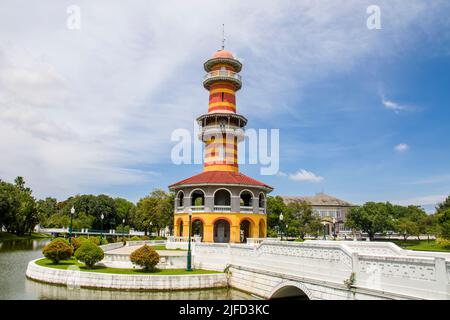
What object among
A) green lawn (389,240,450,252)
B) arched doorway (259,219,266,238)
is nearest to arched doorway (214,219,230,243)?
arched doorway (259,219,266,238)

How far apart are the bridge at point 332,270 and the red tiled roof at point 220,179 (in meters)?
10.2

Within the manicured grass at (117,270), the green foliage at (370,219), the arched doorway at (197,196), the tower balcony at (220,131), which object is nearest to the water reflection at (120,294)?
the manicured grass at (117,270)

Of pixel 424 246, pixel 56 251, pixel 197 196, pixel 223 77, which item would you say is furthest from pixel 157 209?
pixel 424 246

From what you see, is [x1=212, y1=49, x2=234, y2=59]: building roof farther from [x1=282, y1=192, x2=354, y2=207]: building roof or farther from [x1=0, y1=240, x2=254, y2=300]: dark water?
[x1=282, y1=192, x2=354, y2=207]: building roof

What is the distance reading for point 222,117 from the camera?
39.1 metres

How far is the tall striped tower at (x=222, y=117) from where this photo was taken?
38.5m

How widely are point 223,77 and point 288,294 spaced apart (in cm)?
2550

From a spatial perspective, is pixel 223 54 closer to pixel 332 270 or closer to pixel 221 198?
pixel 221 198

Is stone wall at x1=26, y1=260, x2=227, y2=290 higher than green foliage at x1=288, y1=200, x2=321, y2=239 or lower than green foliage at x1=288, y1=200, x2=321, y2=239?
lower

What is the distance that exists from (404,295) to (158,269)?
16.2 metres

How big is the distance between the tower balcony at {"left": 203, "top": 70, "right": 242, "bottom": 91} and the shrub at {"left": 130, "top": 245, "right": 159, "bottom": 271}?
21768mm

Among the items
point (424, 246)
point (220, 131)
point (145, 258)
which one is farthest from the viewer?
point (424, 246)

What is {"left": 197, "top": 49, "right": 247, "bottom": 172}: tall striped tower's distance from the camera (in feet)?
126
